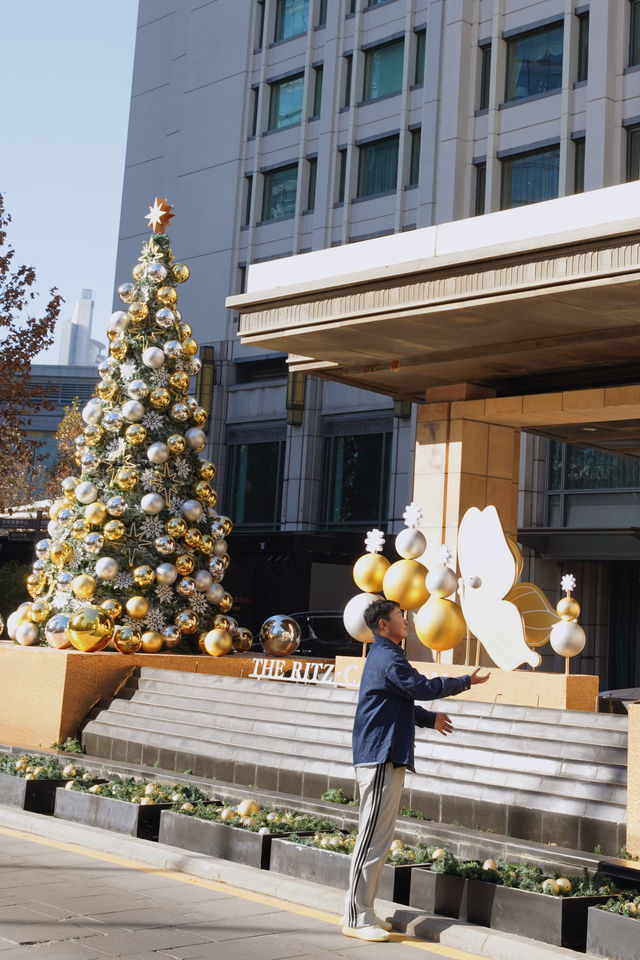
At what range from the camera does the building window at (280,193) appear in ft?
115

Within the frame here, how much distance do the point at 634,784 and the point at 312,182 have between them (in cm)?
2900

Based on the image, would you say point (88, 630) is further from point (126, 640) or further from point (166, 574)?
point (166, 574)

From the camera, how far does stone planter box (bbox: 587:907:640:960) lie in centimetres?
641

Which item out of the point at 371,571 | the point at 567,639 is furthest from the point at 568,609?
the point at 371,571

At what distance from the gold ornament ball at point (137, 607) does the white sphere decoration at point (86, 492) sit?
4.82ft

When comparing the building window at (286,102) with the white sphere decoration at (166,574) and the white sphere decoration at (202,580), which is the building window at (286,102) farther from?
the white sphere decoration at (166,574)

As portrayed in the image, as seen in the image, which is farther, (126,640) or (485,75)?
(485,75)

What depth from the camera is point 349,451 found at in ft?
108

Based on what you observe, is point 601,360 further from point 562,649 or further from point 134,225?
point 134,225

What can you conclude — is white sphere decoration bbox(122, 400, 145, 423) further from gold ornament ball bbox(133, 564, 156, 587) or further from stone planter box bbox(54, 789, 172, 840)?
stone planter box bbox(54, 789, 172, 840)

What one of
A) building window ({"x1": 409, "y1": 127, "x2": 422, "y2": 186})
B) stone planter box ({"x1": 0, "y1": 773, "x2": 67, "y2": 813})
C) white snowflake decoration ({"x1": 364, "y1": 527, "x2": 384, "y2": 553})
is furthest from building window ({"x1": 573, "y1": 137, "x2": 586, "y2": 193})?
stone planter box ({"x1": 0, "y1": 773, "x2": 67, "y2": 813})

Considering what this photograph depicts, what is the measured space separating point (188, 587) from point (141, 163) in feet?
92.0

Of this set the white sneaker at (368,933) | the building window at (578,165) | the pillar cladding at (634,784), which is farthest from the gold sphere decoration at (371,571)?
the building window at (578,165)

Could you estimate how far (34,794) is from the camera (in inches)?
423
